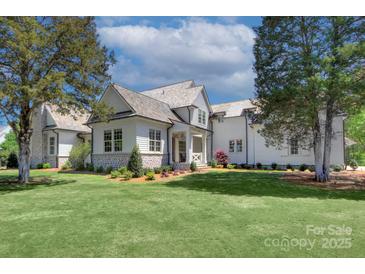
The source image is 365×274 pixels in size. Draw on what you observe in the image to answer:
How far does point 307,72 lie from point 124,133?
12.7 m

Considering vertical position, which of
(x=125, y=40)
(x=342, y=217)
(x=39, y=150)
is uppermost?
(x=125, y=40)

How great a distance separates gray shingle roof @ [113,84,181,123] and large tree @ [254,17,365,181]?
8.28m

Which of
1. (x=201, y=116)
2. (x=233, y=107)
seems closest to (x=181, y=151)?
(x=201, y=116)

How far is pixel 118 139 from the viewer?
18.6m

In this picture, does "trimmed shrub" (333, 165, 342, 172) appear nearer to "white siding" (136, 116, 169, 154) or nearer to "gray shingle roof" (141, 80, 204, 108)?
"gray shingle roof" (141, 80, 204, 108)

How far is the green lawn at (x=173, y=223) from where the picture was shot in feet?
13.7

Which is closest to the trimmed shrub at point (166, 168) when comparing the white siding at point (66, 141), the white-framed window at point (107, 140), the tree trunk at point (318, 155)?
the white-framed window at point (107, 140)

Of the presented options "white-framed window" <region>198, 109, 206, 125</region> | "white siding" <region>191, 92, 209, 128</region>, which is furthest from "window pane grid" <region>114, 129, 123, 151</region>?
"white-framed window" <region>198, 109, 206, 125</region>

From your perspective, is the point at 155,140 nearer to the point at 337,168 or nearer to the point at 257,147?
the point at 257,147

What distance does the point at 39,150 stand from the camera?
2630cm
